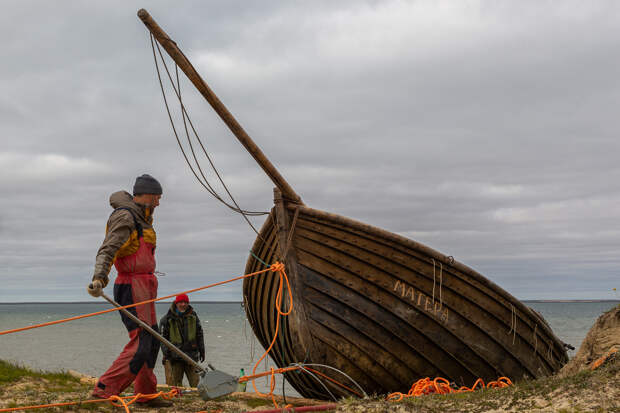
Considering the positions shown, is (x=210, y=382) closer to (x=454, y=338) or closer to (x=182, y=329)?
(x=454, y=338)

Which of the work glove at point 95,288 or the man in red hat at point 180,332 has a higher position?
the work glove at point 95,288

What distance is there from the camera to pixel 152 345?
4.73 meters

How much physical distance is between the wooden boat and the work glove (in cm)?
216

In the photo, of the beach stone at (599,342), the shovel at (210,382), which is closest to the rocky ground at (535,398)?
the beach stone at (599,342)

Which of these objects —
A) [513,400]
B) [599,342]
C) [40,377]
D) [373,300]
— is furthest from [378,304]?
[40,377]

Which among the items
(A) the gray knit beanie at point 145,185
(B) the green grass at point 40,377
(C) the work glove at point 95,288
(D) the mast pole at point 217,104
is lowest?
(B) the green grass at point 40,377

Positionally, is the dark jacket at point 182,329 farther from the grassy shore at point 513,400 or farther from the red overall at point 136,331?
the red overall at point 136,331

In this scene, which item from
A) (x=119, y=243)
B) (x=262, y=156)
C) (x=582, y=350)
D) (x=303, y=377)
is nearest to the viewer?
(x=119, y=243)

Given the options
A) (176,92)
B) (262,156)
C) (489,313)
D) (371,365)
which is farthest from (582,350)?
(176,92)

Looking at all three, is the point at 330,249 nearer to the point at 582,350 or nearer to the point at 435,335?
the point at 435,335

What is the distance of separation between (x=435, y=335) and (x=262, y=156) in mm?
2766

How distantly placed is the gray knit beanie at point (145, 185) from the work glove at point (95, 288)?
1002 mm

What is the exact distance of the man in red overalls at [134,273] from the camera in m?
4.56

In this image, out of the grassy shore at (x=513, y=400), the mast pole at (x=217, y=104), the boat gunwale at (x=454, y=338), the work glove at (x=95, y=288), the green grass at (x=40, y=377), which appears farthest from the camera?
the green grass at (x=40, y=377)
